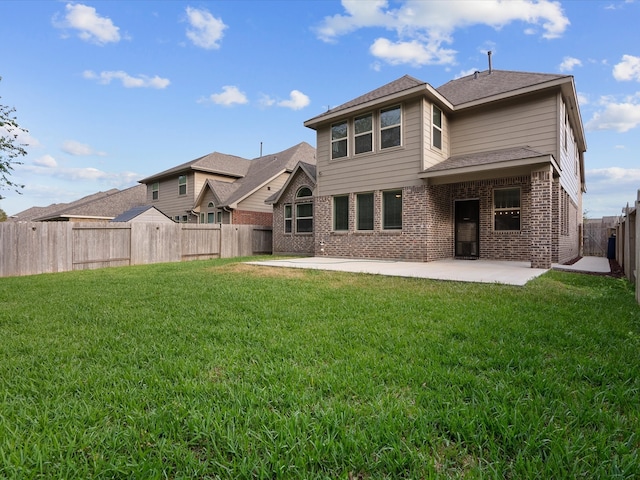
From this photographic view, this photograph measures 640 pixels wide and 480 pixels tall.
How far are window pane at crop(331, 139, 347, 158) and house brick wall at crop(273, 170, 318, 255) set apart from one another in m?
2.11

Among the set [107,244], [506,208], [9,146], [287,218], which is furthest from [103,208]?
[506,208]

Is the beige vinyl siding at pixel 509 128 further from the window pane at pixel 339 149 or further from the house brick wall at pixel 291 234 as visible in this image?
the house brick wall at pixel 291 234

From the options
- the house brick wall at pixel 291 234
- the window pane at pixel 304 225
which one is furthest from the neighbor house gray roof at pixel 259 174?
the window pane at pixel 304 225

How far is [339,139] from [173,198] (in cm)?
1561

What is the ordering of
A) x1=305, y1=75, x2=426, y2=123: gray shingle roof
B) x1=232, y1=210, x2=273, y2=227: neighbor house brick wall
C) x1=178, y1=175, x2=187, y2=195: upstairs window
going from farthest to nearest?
1. x1=178, y1=175, x2=187, y2=195: upstairs window
2. x1=232, y1=210, x2=273, y2=227: neighbor house brick wall
3. x1=305, y1=75, x2=426, y2=123: gray shingle roof

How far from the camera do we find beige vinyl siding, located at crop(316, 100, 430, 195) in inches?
434

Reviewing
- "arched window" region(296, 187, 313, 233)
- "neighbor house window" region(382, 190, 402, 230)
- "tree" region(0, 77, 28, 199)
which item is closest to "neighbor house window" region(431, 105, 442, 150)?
"neighbor house window" region(382, 190, 402, 230)

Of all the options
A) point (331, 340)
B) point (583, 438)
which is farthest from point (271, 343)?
point (583, 438)

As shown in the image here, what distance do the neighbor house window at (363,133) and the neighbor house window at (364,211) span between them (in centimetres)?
169

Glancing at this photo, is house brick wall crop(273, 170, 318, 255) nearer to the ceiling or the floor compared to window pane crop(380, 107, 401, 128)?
nearer to the floor

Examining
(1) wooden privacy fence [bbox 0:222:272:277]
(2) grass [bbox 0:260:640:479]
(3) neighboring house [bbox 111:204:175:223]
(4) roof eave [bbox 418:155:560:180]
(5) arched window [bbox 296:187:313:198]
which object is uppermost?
(5) arched window [bbox 296:187:313:198]

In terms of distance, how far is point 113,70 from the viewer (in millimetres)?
14641

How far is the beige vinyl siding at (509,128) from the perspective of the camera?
9.98 metres

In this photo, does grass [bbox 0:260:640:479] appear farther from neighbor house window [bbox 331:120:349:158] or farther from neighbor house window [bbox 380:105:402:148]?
neighbor house window [bbox 331:120:349:158]
